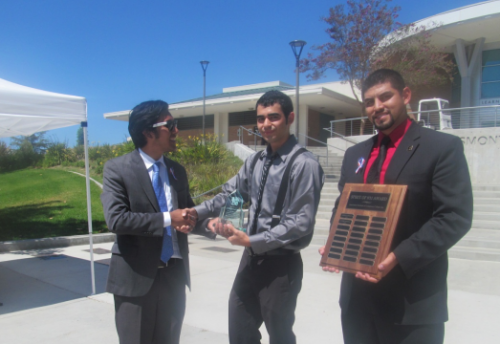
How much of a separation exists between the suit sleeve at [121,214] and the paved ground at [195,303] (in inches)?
76.2

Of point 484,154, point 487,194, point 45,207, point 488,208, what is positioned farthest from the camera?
point 484,154

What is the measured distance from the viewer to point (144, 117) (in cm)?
254

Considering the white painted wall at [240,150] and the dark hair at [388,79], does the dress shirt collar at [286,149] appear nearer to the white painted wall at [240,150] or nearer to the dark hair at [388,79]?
the dark hair at [388,79]

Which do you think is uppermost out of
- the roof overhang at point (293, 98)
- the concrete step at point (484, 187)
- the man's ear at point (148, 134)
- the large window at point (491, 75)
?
the large window at point (491, 75)

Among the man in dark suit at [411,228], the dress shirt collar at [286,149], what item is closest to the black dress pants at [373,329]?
the man in dark suit at [411,228]

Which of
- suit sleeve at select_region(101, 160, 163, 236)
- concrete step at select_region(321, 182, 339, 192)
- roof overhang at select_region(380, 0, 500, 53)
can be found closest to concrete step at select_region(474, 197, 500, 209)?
concrete step at select_region(321, 182, 339, 192)

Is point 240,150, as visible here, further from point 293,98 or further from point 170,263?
point 170,263

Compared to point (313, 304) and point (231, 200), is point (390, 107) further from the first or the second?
point (313, 304)

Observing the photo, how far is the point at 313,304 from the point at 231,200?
9.61 ft

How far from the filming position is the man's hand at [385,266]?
5.77ft

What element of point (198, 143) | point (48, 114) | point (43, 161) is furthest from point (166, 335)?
point (43, 161)

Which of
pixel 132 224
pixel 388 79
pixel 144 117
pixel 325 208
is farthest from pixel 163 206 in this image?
pixel 325 208

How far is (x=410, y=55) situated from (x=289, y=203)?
18.7 m

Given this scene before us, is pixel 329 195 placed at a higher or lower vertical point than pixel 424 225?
lower
